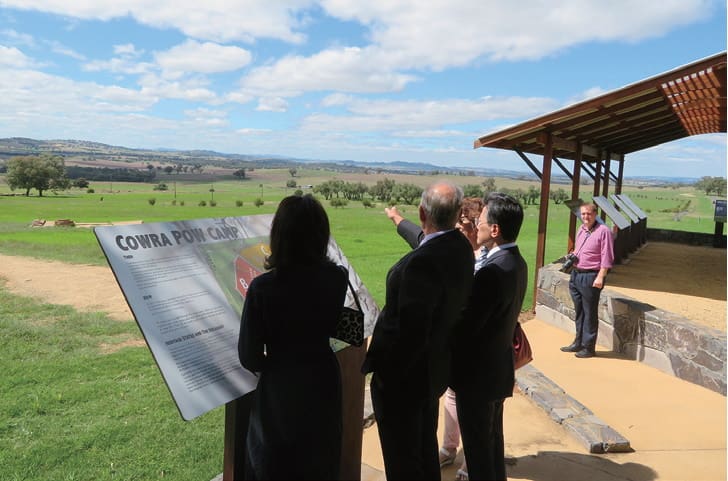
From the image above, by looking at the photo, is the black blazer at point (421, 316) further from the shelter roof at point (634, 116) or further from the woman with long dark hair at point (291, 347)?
the shelter roof at point (634, 116)

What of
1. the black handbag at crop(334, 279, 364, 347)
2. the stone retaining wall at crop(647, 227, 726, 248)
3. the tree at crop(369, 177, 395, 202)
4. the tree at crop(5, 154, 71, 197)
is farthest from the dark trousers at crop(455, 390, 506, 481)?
the tree at crop(5, 154, 71, 197)

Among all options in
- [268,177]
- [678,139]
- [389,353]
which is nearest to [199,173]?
[268,177]

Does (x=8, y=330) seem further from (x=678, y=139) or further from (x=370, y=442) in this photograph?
(x=678, y=139)

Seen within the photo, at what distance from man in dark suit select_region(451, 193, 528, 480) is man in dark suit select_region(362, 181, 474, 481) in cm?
14

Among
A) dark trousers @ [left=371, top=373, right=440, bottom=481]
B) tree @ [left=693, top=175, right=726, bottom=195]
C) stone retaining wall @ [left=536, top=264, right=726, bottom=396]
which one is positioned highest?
tree @ [left=693, top=175, right=726, bottom=195]

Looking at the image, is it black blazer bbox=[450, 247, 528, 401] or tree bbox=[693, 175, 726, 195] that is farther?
tree bbox=[693, 175, 726, 195]

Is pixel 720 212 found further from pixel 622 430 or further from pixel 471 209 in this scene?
pixel 471 209

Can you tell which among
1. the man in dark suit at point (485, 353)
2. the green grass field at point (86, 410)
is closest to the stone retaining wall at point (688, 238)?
the green grass field at point (86, 410)

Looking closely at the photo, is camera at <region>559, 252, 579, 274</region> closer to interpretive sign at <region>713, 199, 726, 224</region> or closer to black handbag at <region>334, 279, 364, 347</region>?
black handbag at <region>334, 279, 364, 347</region>

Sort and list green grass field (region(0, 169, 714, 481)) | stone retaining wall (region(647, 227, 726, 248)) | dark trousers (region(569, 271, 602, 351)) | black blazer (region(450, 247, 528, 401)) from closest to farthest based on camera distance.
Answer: black blazer (region(450, 247, 528, 401))
green grass field (region(0, 169, 714, 481))
dark trousers (region(569, 271, 602, 351))
stone retaining wall (region(647, 227, 726, 248))

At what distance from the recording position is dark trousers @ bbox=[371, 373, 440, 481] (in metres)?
2.31

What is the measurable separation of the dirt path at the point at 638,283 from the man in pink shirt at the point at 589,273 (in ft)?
6.90

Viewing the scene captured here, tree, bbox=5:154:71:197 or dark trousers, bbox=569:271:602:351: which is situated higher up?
tree, bbox=5:154:71:197

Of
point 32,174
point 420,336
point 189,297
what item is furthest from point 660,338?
point 32,174
